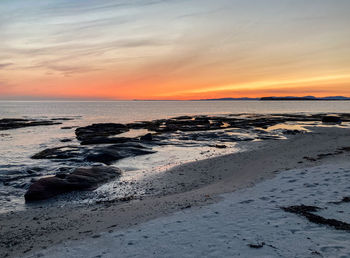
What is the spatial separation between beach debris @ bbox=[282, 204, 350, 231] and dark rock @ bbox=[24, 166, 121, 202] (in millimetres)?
8923

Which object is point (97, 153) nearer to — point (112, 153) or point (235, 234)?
point (112, 153)

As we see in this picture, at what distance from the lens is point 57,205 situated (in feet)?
33.9

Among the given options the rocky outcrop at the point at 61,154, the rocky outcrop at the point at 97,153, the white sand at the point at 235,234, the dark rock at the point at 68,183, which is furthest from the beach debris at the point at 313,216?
the rocky outcrop at the point at 61,154

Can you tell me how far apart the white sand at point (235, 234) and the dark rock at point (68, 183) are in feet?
17.3

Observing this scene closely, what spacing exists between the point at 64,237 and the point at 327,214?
7.37m

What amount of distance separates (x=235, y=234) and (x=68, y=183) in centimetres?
864

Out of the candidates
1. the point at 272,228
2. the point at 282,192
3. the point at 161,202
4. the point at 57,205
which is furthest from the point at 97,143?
the point at 272,228

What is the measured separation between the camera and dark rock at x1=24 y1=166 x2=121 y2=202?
36.3 ft

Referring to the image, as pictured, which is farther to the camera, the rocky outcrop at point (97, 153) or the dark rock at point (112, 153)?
the rocky outcrop at point (97, 153)

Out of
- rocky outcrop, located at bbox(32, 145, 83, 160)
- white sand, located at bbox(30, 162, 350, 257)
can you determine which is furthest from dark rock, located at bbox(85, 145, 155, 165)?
white sand, located at bbox(30, 162, 350, 257)

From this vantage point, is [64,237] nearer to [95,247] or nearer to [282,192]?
[95,247]

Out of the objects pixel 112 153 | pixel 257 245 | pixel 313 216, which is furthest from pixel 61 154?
pixel 313 216

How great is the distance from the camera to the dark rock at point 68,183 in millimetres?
11055

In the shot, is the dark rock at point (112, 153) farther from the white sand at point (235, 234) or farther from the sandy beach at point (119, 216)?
the white sand at point (235, 234)
